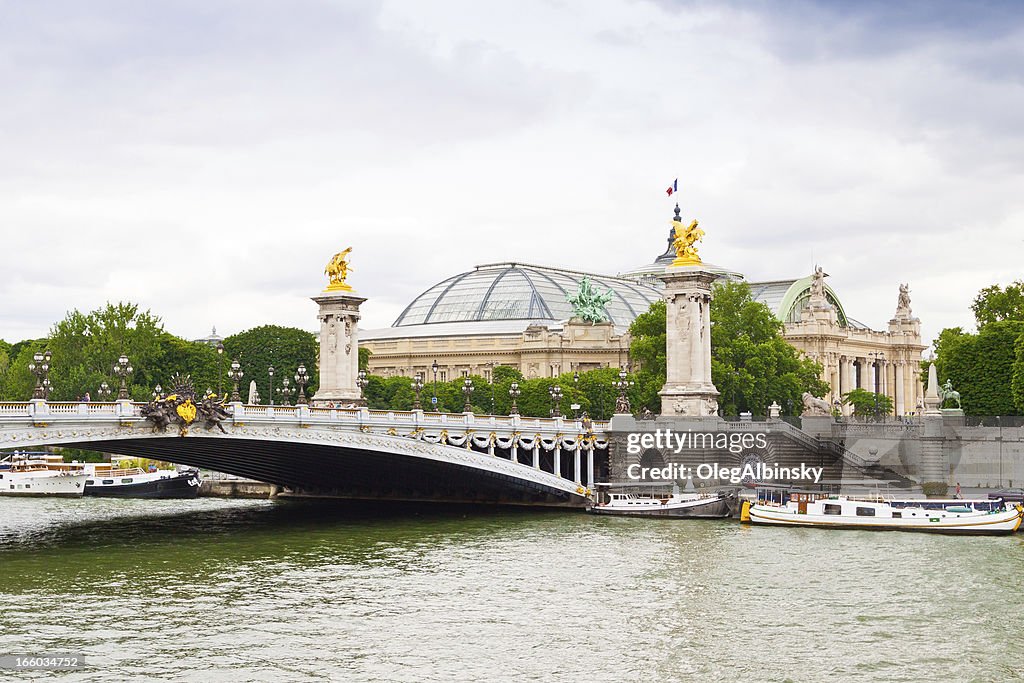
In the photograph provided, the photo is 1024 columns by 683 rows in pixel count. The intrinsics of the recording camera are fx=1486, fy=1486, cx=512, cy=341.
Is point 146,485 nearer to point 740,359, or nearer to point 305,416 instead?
point 305,416

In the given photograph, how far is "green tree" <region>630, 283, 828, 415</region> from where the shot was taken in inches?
3620

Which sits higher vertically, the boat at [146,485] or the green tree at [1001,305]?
the green tree at [1001,305]

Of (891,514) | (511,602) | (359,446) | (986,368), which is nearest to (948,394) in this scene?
(986,368)

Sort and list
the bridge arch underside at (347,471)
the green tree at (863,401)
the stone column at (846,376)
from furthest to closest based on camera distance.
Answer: the stone column at (846,376) → the green tree at (863,401) → the bridge arch underside at (347,471)

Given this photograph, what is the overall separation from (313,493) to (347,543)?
21865 millimetres

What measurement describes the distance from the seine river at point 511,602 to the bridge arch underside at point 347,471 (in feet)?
10.9

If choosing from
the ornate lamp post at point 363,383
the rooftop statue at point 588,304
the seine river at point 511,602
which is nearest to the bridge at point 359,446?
the seine river at point 511,602

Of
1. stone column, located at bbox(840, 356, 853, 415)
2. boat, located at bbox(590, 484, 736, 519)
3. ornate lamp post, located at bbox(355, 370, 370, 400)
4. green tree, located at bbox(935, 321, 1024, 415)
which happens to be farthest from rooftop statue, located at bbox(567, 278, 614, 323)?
boat, located at bbox(590, 484, 736, 519)

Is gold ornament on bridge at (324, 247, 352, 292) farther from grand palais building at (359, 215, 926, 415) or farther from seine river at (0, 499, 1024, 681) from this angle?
grand palais building at (359, 215, 926, 415)

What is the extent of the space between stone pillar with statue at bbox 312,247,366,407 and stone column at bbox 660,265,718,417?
682 inches

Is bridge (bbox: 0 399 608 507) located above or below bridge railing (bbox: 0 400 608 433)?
below

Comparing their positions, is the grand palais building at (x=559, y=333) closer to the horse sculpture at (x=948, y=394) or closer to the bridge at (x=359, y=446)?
the horse sculpture at (x=948, y=394)

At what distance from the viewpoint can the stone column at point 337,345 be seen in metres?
81.2

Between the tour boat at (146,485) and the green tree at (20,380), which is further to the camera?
the green tree at (20,380)
